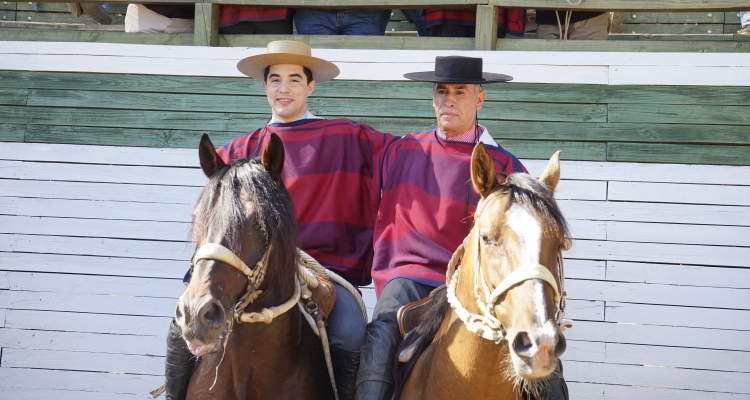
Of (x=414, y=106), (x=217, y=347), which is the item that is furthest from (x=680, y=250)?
(x=217, y=347)

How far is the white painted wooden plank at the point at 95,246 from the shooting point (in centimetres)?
659

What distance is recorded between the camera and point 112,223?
6.67 metres

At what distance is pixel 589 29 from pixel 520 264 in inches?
171

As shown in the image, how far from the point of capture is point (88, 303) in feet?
21.8

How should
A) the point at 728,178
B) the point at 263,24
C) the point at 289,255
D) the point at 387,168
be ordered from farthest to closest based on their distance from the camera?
the point at 263,24 → the point at 728,178 → the point at 387,168 → the point at 289,255

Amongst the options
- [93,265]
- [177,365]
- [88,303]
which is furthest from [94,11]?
[177,365]

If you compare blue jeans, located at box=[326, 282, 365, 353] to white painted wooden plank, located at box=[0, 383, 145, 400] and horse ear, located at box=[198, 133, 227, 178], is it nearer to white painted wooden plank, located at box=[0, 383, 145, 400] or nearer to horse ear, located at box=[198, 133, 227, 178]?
horse ear, located at box=[198, 133, 227, 178]

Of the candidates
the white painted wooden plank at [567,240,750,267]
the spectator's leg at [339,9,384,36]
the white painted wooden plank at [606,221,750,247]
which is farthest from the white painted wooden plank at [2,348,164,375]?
the white painted wooden plank at [606,221,750,247]

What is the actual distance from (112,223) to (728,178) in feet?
14.8

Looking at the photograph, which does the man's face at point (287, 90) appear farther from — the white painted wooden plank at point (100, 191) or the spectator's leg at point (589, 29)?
the spectator's leg at point (589, 29)

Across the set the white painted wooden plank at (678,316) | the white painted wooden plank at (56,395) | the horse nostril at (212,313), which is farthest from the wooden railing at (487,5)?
the horse nostril at (212,313)

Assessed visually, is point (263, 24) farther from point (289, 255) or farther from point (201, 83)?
point (289, 255)

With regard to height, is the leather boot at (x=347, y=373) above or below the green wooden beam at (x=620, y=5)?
below

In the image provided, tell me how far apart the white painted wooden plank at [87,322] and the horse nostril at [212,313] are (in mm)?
3484
